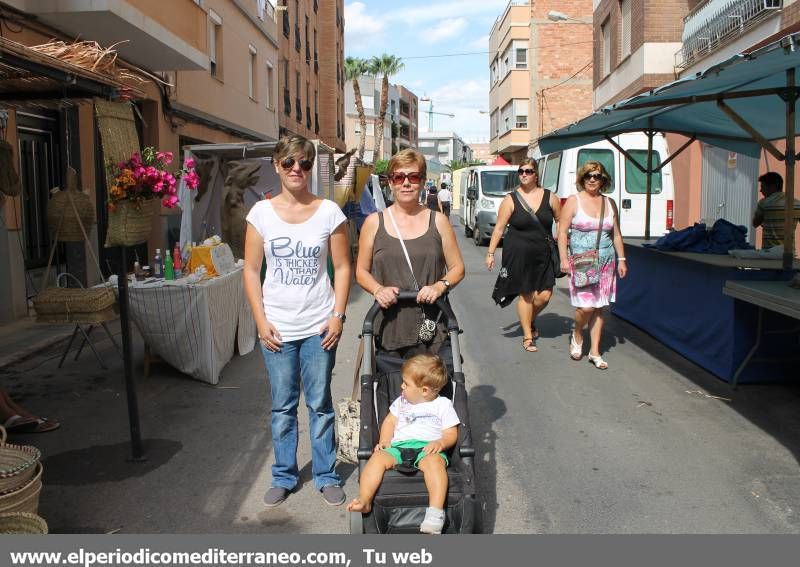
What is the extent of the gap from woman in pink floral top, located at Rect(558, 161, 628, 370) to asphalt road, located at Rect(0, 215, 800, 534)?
2.03 ft

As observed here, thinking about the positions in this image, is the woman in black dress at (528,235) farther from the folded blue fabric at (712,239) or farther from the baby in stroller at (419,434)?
the baby in stroller at (419,434)

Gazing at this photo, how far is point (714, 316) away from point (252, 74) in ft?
65.3

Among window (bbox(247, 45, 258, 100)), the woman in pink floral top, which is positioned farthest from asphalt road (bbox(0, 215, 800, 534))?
window (bbox(247, 45, 258, 100))

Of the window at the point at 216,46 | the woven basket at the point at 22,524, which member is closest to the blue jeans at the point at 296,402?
the woven basket at the point at 22,524

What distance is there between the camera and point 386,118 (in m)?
91.3

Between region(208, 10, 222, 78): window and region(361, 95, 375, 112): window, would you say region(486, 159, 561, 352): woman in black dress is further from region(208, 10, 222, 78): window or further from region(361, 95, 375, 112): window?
region(361, 95, 375, 112): window

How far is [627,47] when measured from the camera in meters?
23.3

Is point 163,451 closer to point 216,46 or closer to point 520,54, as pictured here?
point 216,46

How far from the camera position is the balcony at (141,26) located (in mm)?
9984

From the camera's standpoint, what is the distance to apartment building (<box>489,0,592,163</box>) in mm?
43719

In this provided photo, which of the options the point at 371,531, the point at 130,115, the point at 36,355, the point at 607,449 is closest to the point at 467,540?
the point at 371,531

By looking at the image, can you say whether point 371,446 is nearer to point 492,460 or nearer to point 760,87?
point 492,460

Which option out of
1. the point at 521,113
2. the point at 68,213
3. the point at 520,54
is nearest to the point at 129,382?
the point at 68,213

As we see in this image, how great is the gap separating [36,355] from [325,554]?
598 cm
